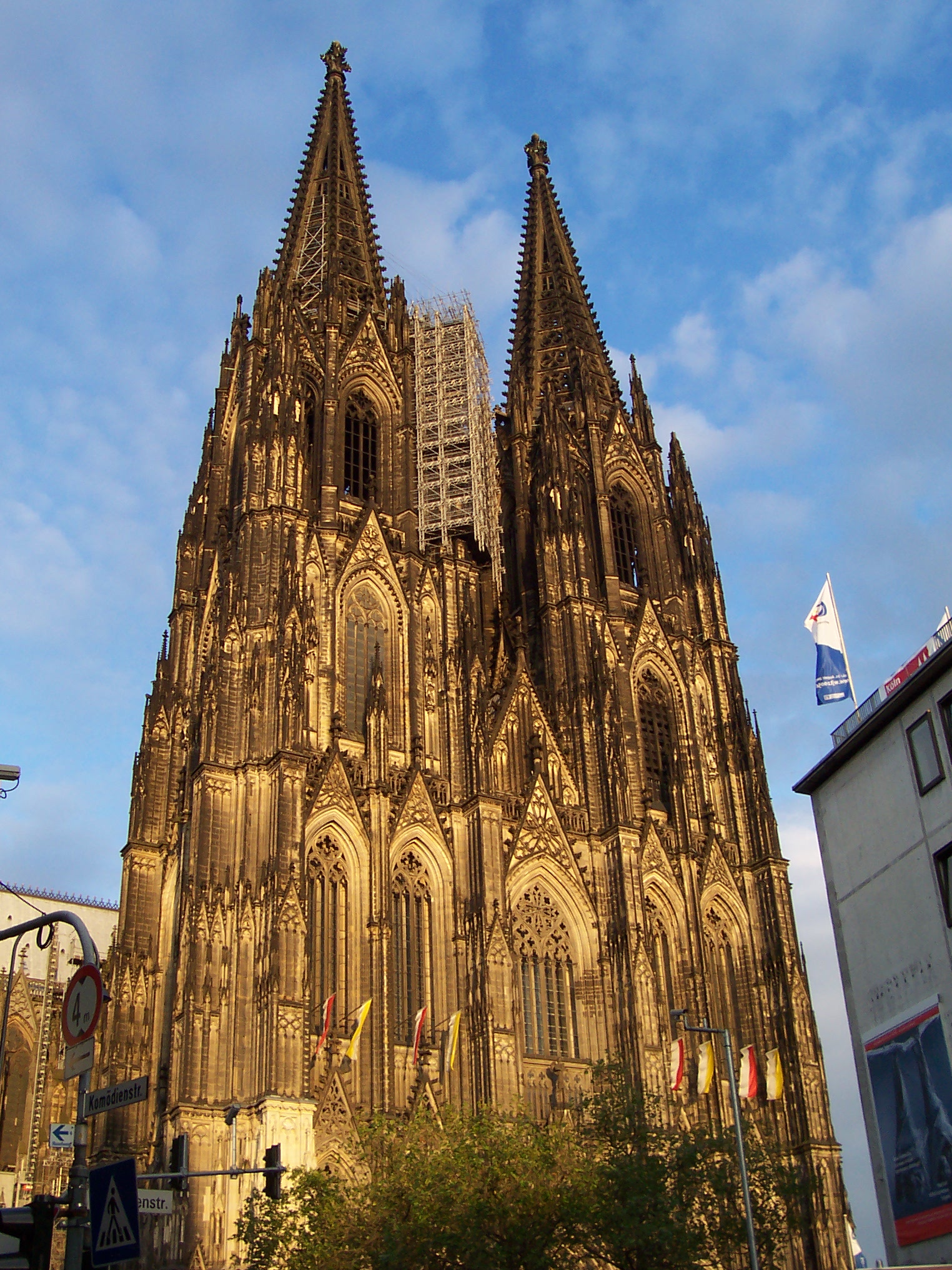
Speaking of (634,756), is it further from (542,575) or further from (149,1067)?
(149,1067)

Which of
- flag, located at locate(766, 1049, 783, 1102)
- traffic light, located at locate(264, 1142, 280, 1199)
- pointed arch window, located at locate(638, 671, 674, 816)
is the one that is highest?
pointed arch window, located at locate(638, 671, 674, 816)

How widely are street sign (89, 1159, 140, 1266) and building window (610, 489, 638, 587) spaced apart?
41.7 meters

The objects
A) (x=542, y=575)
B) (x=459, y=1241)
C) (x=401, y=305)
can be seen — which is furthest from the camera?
(x=401, y=305)

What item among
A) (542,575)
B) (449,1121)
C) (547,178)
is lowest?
(449,1121)

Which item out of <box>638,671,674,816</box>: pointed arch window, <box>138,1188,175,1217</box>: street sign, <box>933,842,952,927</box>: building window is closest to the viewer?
<box>138,1188,175,1217</box>: street sign

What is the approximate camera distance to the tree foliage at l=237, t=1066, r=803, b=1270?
2714cm

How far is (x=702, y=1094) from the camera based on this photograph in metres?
42.6

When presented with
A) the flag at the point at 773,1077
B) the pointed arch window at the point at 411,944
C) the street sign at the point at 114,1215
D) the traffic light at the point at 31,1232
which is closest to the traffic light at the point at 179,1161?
the street sign at the point at 114,1215

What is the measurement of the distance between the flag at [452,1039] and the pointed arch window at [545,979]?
229 cm

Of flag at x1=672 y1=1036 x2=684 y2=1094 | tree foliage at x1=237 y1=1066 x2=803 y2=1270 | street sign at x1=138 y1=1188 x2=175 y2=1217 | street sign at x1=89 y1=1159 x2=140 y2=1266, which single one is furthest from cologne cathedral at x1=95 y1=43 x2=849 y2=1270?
street sign at x1=89 y1=1159 x2=140 y2=1266

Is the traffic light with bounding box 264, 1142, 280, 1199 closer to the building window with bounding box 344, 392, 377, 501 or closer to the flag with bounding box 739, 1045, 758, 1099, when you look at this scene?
the flag with bounding box 739, 1045, 758, 1099

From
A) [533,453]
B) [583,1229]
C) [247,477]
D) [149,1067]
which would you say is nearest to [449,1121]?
[583,1229]

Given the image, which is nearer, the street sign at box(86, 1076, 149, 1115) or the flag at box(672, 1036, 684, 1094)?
the street sign at box(86, 1076, 149, 1115)

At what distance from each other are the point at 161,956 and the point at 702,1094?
1768cm
